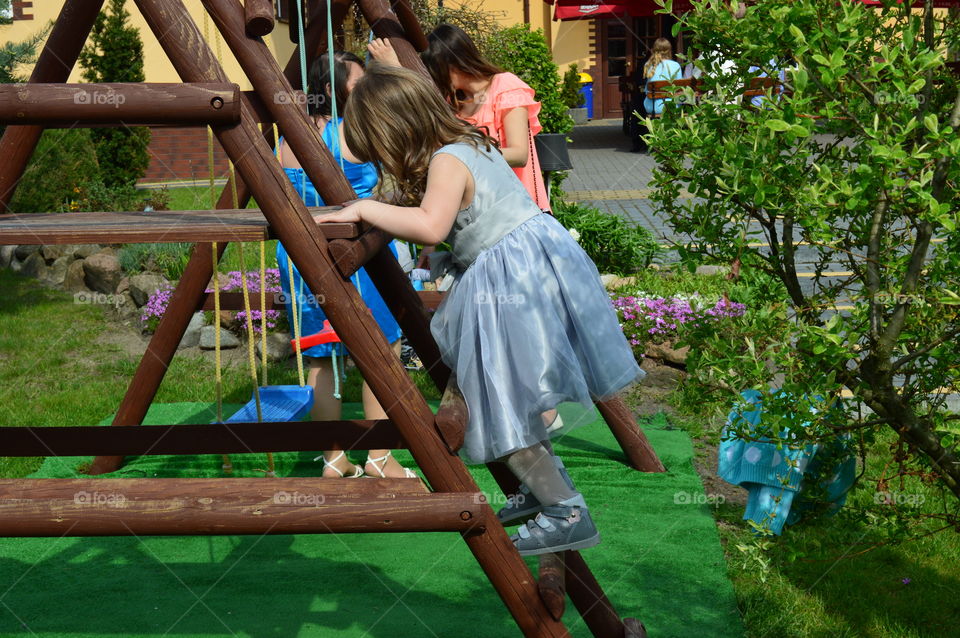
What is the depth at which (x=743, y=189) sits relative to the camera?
2225 millimetres

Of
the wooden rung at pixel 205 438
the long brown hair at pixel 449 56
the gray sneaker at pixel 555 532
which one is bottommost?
the gray sneaker at pixel 555 532

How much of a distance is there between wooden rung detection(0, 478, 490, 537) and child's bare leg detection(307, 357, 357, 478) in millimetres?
2129

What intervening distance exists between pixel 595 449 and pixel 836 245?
8.64 feet

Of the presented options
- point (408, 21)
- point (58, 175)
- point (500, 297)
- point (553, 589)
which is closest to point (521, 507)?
point (553, 589)

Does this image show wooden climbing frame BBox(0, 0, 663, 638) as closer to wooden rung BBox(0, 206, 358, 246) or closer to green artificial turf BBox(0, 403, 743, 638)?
wooden rung BBox(0, 206, 358, 246)

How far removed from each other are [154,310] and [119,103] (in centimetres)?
550

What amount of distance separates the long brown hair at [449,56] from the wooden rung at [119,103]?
A: 2.14 meters

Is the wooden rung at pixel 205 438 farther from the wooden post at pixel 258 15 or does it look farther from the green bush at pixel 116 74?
the green bush at pixel 116 74

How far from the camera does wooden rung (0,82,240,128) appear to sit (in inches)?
83.3

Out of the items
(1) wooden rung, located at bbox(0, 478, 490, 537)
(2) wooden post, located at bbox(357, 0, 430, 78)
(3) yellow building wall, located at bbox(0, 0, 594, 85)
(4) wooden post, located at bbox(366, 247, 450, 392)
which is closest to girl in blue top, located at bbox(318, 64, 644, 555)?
(4) wooden post, located at bbox(366, 247, 450, 392)

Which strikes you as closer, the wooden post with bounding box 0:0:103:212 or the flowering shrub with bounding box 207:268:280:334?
the wooden post with bounding box 0:0:103:212

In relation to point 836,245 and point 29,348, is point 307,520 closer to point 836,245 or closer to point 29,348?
point 836,245

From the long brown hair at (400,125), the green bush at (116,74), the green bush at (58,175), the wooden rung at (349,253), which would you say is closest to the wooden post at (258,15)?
the long brown hair at (400,125)

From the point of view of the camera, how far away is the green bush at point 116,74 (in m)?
10.9
